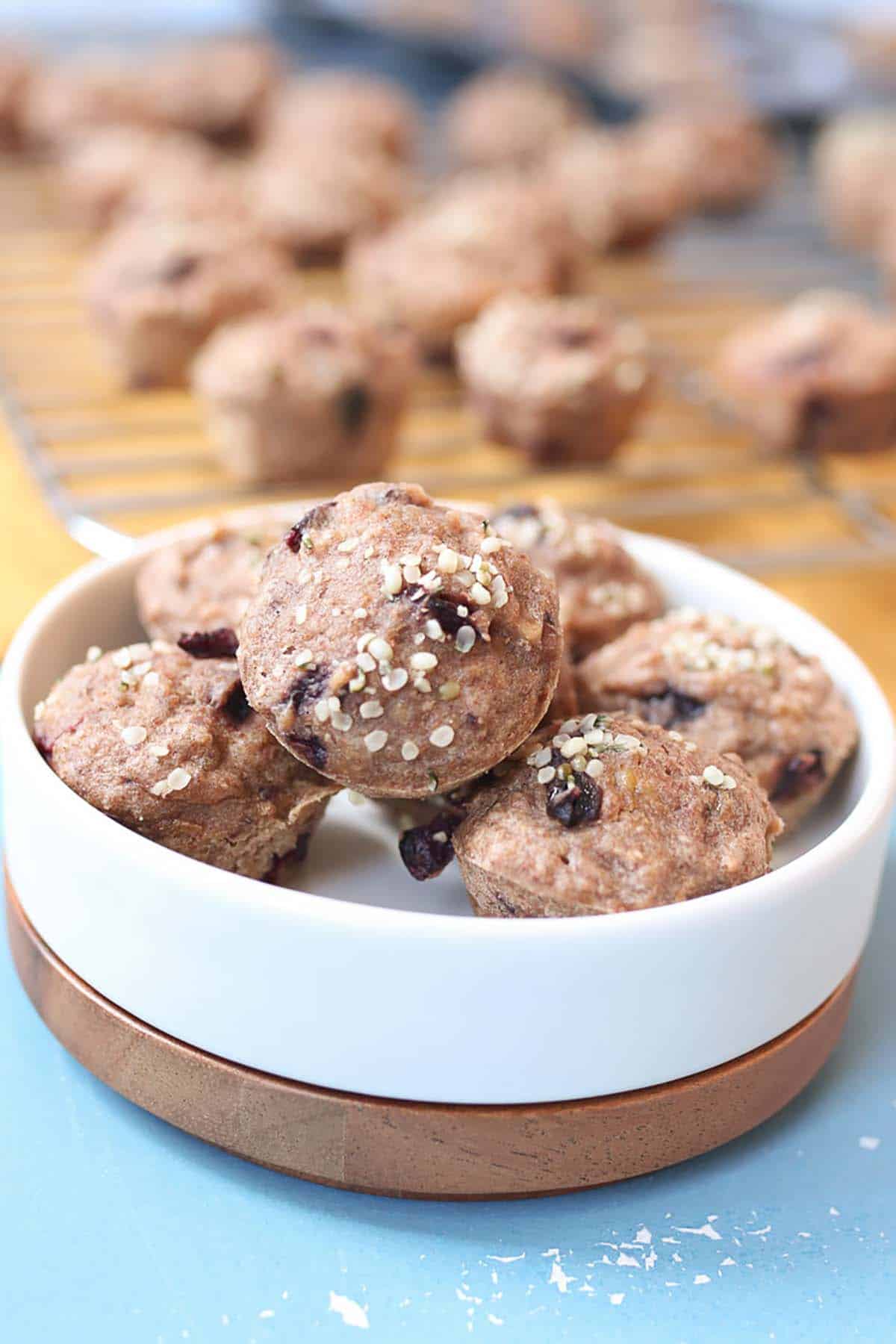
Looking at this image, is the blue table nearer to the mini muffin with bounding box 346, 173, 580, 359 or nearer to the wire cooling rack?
the wire cooling rack

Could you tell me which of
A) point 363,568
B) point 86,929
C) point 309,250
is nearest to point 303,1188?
point 86,929

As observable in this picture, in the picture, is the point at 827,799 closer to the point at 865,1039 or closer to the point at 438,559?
the point at 865,1039

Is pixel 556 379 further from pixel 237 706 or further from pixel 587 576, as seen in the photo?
pixel 237 706

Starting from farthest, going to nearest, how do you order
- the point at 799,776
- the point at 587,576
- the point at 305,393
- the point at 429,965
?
the point at 305,393 → the point at 587,576 → the point at 799,776 → the point at 429,965

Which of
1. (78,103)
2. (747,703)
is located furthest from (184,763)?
(78,103)

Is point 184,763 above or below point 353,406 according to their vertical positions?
above
